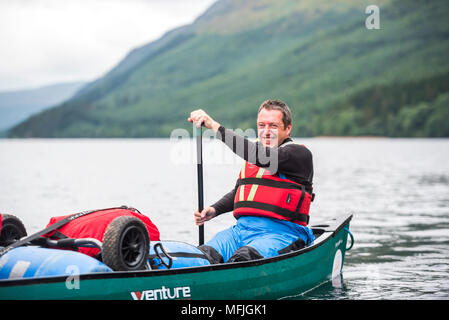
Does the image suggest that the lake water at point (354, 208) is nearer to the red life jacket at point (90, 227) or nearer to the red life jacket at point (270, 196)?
the red life jacket at point (270, 196)

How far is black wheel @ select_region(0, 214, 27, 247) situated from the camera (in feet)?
17.7

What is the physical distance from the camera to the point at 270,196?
569 centimetres

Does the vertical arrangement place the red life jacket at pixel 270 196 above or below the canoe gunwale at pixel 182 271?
above

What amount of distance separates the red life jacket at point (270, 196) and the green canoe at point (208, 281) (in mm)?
407

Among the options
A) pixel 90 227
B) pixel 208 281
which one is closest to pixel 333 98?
pixel 208 281

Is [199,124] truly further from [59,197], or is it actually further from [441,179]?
[441,179]

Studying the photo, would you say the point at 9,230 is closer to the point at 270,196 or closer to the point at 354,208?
the point at 270,196

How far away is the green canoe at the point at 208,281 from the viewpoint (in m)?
4.40

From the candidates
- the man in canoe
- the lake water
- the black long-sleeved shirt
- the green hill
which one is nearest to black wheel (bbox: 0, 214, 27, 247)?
the man in canoe

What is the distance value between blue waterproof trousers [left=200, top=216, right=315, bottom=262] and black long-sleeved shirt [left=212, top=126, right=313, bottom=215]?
45 centimetres

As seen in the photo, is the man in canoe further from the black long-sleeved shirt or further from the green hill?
the green hill

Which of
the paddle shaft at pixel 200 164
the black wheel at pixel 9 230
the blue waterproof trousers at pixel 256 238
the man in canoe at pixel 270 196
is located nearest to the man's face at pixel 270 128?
the man in canoe at pixel 270 196

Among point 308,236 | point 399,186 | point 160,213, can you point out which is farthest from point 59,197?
point 308,236

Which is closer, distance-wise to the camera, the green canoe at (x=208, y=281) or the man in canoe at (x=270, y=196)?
the green canoe at (x=208, y=281)
